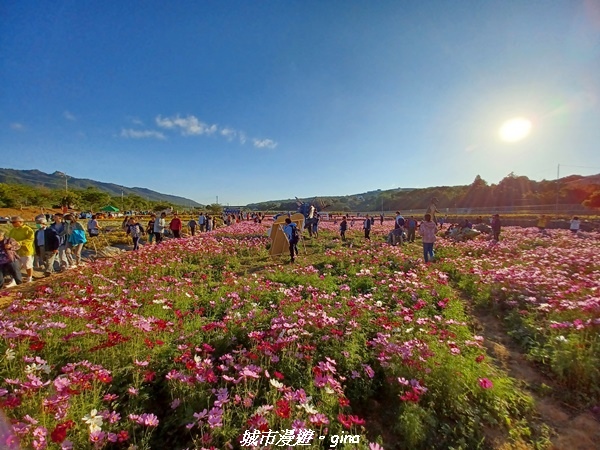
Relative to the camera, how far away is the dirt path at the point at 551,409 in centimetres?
314

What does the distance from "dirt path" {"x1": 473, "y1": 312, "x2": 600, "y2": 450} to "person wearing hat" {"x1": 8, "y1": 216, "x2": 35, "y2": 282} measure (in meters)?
10.7

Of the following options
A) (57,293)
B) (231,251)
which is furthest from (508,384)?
(231,251)

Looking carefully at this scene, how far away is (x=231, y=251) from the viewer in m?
12.5

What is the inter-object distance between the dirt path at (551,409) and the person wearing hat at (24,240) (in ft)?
35.0

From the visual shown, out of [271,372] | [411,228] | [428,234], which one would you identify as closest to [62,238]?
[271,372]

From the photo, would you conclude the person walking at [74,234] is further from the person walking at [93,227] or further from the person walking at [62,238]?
the person walking at [93,227]

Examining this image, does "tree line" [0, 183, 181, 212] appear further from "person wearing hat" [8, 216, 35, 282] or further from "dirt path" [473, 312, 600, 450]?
"dirt path" [473, 312, 600, 450]

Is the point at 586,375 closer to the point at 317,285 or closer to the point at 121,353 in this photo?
the point at 317,285

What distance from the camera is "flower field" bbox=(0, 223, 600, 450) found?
2457 mm

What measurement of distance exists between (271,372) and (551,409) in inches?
137

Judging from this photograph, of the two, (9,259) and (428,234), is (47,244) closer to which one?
(9,259)

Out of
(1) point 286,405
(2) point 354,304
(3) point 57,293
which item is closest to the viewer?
(1) point 286,405

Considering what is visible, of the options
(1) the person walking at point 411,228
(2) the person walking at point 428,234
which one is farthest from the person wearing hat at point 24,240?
Answer: (1) the person walking at point 411,228

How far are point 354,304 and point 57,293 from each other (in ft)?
19.3
